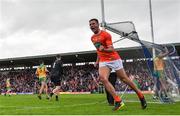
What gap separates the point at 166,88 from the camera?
47.8ft

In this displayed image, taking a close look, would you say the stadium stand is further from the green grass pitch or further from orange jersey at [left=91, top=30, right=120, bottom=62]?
orange jersey at [left=91, top=30, right=120, bottom=62]

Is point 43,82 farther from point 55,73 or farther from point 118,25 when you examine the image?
point 118,25

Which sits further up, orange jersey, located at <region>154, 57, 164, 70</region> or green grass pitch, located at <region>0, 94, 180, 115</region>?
orange jersey, located at <region>154, 57, 164, 70</region>

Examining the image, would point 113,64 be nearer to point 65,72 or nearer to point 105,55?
point 105,55

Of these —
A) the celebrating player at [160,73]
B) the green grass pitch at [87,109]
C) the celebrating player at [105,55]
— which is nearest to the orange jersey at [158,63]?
the celebrating player at [160,73]

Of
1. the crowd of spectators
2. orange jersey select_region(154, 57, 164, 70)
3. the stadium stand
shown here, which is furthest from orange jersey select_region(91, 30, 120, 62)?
the stadium stand

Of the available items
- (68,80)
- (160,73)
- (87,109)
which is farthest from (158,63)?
(68,80)

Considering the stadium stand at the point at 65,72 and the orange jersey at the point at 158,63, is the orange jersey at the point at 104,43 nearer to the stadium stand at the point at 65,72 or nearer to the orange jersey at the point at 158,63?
the orange jersey at the point at 158,63

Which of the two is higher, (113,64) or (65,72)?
(65,72)

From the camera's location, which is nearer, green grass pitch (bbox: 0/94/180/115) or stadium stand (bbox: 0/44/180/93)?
green grass pitch (bbox: 0/94/180/115)

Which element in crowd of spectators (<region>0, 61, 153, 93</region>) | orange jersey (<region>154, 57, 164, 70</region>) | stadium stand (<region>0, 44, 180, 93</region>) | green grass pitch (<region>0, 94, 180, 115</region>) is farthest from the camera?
stadium stand (<region>0, 44, 180, 93</region>)

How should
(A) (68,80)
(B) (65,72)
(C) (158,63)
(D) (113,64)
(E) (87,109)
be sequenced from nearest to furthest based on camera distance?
(D) (113,64) < (E) (87,109) < (C) (158,63) < (A) (68,80) < (B) (65,72)

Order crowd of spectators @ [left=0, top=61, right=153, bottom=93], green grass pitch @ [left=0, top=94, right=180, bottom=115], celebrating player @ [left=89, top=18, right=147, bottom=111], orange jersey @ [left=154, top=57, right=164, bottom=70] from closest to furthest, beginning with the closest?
green grass pitch @ [left=0, top=94, right=180, bottom=115] → celebrating player @ [left=89, top=18, right=147, bottom=111] → orange jersey @ [left=154, top=57, right=164, bottom=70] → crowd of spectators @ [left=0, top=61, right=153, bottom=93]

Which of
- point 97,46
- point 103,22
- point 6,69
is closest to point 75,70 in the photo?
point 6,69
